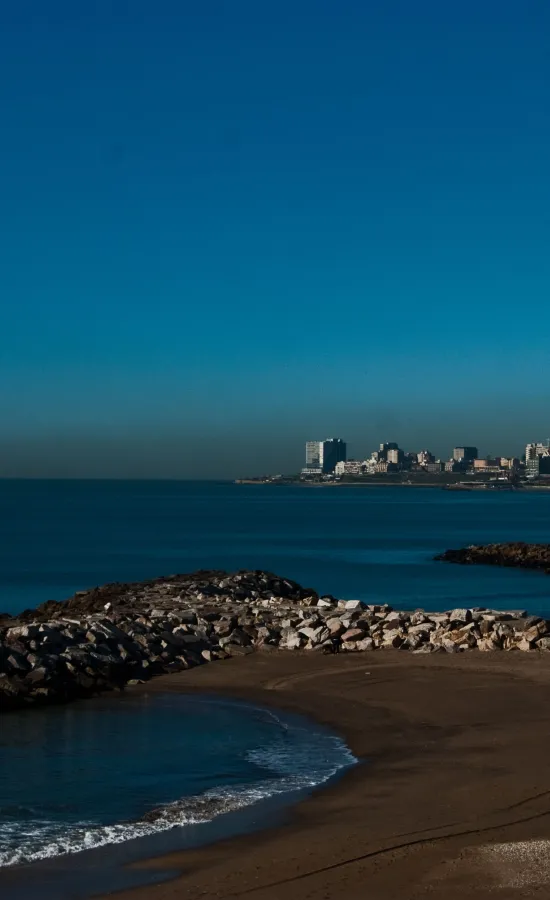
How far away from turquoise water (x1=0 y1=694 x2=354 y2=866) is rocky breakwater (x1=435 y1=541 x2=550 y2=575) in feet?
127

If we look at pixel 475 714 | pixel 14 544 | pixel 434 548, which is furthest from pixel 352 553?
pixel 475 714

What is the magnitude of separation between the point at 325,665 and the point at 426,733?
4.68 meters

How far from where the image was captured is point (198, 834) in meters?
8.73

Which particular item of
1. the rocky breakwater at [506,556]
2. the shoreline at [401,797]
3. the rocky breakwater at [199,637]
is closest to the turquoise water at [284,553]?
the rocky breakwater at [506,556]

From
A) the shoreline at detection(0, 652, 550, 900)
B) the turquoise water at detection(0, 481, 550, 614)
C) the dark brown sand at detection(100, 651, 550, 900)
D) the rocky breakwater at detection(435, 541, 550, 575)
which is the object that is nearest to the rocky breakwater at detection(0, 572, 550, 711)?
the shoreline at detection(0, 652, 550, 900)

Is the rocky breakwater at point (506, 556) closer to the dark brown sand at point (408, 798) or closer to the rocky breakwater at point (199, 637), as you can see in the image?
the rocky breakwater at point (199, 637)

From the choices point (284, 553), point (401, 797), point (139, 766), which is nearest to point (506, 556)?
point (284, 553)

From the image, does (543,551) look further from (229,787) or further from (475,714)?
(229,787)

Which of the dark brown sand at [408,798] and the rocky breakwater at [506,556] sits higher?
the dark brown sand at [408,798]

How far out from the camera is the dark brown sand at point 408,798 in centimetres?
737

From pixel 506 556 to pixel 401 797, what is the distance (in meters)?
45.3

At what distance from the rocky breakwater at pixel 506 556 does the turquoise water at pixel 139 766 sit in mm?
38569

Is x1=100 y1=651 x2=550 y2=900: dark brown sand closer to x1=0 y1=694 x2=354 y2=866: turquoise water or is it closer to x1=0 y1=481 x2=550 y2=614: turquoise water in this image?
x1=0 y1=694 x2=354 y2=866: turquoise water

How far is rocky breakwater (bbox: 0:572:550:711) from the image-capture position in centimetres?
1551
